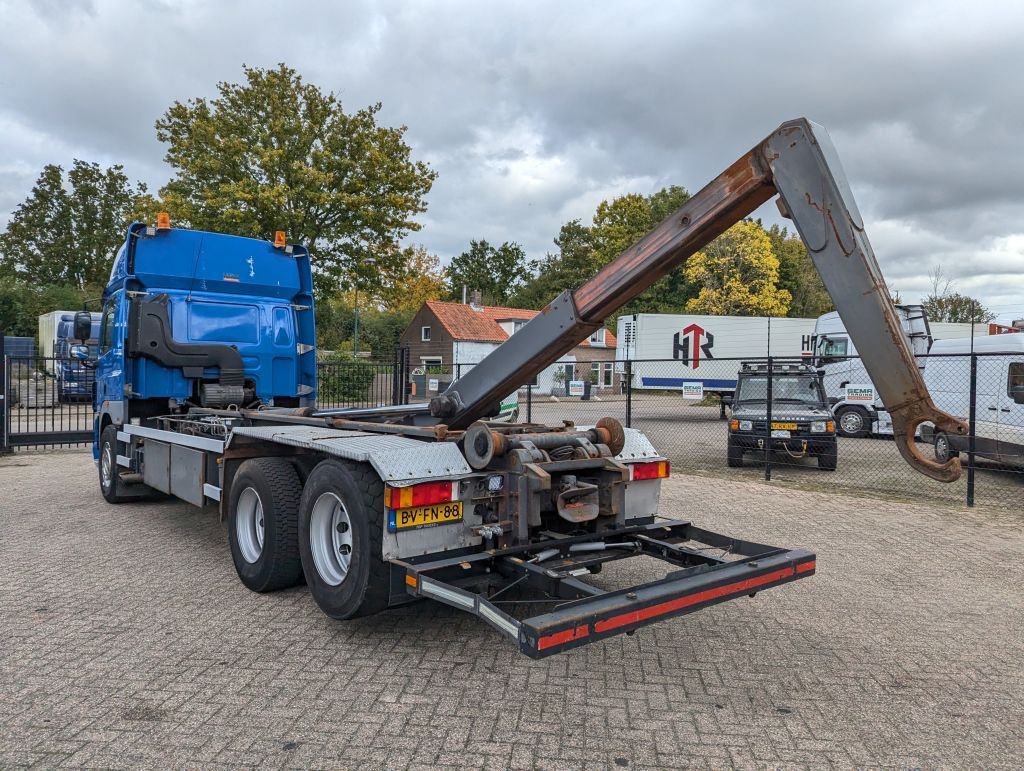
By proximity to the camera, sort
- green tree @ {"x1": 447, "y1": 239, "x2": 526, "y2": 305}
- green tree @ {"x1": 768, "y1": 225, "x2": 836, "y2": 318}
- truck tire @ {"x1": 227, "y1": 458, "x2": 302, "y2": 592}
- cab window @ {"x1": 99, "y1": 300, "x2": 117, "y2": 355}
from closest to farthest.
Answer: truck tire @ {"x1": 227, "y1": 458, "x2": 302, "y2": 592} < cab window @ {"x1": 99, "y1": 300, "x2": 117, "y2": 355} < green tree @ {"x1": 768, "y1": 225, "x2": 836, "y2": 318} < green tree @ {"x1": 447, "y1": 239, "x2": 526, "y2": 305}

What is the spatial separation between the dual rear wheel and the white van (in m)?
7.62

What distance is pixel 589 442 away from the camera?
4.37 meters

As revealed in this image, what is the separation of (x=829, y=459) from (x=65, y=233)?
63478 millimetres

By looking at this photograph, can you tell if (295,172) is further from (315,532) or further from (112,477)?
(315,532)

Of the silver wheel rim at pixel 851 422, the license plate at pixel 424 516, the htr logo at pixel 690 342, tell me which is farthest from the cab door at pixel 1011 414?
the htr logo at pixel 690 342

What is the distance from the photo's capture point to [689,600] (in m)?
3.28

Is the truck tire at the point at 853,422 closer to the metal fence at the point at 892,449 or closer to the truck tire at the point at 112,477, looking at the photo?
the metal fence at the point at 892,449

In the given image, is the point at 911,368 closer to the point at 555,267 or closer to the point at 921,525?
the point at 921,525

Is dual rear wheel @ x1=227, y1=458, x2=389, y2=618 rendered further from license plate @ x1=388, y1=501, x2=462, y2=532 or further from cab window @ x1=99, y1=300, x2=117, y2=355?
cab window @ x1=99, y1=300, x2=117, y2=355

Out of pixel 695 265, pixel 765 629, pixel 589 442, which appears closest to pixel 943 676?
pixel 765 629

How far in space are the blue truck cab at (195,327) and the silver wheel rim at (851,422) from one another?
1384 cm

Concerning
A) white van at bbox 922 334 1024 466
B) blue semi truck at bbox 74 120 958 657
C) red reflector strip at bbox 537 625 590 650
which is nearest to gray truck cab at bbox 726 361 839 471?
white van at bbox 922 334 1024 466

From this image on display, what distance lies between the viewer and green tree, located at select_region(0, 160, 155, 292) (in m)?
55.7

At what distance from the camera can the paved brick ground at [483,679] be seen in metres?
2.88
